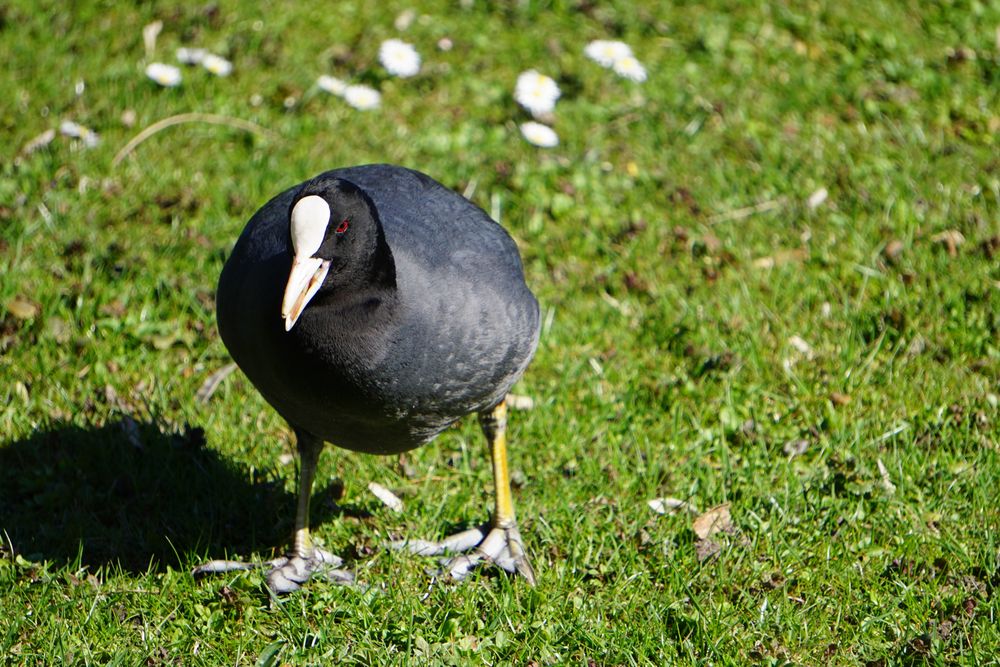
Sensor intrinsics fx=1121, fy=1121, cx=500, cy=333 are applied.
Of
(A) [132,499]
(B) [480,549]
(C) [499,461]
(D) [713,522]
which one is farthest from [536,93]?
(A) [132,499]

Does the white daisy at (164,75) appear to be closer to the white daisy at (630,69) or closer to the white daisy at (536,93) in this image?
the white daisy at (536,93)

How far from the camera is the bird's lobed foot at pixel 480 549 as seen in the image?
10.9 ft

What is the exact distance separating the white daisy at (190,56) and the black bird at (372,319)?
8.03 ft

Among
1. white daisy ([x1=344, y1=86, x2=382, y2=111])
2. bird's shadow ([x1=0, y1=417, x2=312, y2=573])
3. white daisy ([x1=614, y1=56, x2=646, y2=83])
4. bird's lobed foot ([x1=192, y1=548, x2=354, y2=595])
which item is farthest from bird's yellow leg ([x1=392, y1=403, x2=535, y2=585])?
white daisy ([x1=614, y1=56, x2=646, y2=83])

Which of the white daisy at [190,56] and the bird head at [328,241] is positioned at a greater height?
the bird head at [328,241]

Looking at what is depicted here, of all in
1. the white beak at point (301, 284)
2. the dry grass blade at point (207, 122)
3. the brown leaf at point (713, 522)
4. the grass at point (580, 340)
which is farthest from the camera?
the dry grass blade at point (207, 122)

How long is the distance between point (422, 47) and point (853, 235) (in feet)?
7.84

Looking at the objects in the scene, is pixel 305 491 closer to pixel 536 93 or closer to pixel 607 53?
pixel 536 93

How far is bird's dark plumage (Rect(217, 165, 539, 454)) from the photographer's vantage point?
2.78 meters

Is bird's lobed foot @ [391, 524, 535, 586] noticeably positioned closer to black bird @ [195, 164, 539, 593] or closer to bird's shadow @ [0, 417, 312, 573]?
black bird @ [195, 164, 539, 593]

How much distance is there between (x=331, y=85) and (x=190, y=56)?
0.72m

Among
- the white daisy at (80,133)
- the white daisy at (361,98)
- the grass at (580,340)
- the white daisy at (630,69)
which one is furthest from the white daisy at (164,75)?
the white daisy at (630,69)

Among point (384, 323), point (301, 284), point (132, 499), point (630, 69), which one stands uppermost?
point (301, 284)

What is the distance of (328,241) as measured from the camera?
9.02 ft
